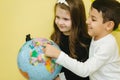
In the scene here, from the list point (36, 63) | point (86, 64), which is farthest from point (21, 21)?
point (86, 64)

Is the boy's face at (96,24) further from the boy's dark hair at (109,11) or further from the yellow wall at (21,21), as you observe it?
the yellow wall at (21,21)

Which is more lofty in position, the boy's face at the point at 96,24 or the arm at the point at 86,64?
the boy's face at the point at 96,24

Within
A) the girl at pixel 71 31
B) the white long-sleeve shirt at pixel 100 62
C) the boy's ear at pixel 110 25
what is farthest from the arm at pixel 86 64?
the girl at pixel 71 31

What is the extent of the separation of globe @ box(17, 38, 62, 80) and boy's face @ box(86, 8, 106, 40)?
0.28 meters

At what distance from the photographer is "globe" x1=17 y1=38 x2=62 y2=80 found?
4.73ft

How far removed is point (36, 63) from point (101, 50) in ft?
1.20

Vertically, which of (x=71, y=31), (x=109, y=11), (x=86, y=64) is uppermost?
(x=109, y=11)

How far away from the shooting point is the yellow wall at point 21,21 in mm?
1903

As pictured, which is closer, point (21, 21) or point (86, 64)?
point (86, 64)

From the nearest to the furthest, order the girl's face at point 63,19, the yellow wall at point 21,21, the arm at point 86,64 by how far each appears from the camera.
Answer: the arm at point 86,64
the girl's face at point 63,19
the yellow wall at point 21,21

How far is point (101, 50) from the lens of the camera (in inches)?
56.3

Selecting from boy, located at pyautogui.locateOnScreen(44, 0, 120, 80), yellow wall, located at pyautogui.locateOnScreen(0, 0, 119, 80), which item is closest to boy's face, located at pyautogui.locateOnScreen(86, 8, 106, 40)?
boy, located at pyautogui.locateOnScreen(44, 0, 120, 80)

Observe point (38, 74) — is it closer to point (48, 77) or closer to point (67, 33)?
point (48, 77)

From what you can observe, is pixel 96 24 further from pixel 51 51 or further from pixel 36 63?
pixel 36 63
